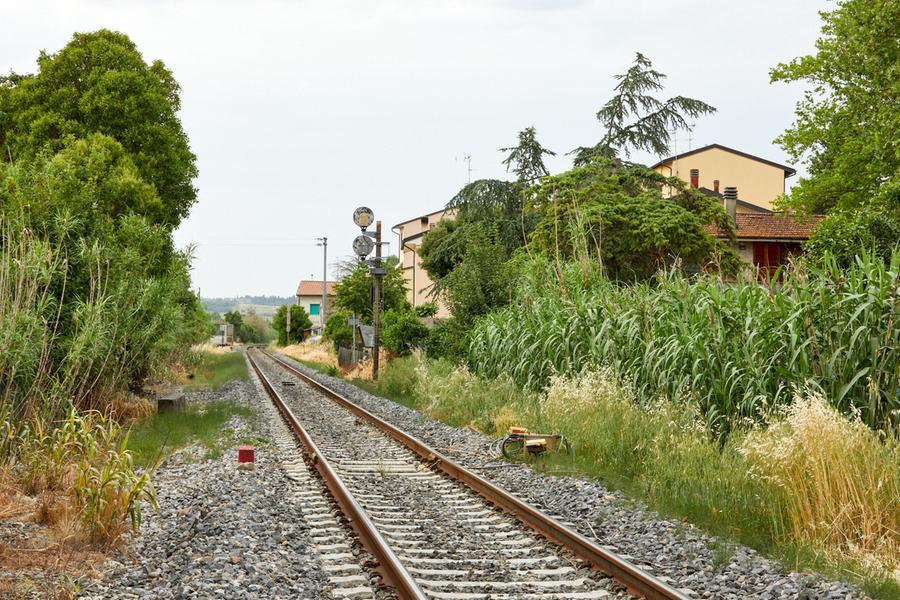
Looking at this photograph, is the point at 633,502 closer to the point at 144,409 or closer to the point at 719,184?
the point at 144,409

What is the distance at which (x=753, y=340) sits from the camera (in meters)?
10.4

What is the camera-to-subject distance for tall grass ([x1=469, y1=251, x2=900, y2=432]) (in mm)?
9273

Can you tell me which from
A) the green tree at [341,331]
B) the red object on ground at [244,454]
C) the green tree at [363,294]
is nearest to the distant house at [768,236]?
the green tree at [363,294]

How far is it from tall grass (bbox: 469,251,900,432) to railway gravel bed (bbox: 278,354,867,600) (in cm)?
191

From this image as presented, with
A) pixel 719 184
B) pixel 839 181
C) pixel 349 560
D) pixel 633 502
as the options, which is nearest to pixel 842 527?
pixel 633 502

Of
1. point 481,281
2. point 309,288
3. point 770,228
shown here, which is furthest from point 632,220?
point 309,288

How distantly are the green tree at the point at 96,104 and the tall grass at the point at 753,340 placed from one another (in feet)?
42.2

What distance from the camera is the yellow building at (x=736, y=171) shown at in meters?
59.2

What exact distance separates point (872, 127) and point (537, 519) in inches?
953

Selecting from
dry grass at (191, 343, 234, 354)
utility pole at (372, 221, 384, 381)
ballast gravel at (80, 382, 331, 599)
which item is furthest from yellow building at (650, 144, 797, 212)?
ballast gravel at (80, 382, 331, 599)

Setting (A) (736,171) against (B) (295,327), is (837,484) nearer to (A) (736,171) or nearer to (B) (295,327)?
(A) (736,171)

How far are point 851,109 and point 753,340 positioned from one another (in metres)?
24.7

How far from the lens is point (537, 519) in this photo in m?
8.03

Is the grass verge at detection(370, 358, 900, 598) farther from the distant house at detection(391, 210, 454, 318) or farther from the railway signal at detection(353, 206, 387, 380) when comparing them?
the distant house at detection(391, 210, 454, 318)
